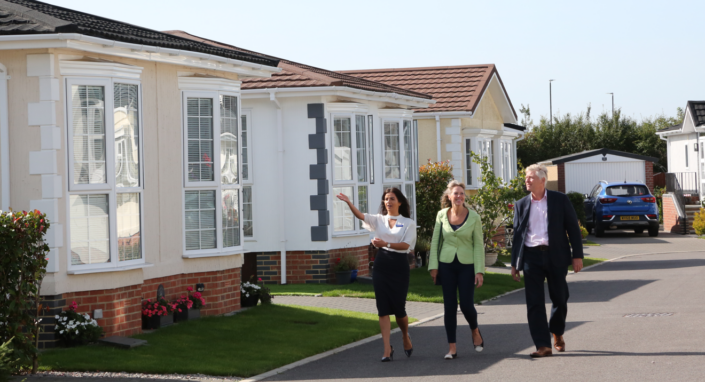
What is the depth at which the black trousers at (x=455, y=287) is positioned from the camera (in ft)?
30.4

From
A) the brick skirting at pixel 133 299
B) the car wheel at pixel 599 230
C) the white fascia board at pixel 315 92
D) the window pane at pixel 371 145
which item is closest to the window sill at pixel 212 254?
the brick skirting at pixel 133 299

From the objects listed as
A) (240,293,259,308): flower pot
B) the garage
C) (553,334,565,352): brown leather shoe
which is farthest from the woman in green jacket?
the garage

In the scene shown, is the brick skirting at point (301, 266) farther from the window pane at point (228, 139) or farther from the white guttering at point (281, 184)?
the window pane at point (228, 139)

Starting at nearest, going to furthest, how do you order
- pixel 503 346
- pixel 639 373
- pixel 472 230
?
pixel 639 373, pixel 472 230, pixel 503 346

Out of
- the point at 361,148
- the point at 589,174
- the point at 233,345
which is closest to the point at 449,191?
the point at 233,345

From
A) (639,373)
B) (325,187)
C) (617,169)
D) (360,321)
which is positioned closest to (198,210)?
(360,321)

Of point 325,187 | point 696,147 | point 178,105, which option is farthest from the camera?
point 696,147

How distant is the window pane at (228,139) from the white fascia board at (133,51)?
483mm

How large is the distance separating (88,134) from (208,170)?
220cm

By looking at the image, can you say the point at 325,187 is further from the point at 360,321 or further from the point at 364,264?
the point at 360,321

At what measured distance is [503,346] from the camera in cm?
997

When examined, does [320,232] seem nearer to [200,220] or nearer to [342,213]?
[342,213]

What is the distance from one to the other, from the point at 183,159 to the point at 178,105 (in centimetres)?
72

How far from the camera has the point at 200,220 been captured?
12.1 meters
